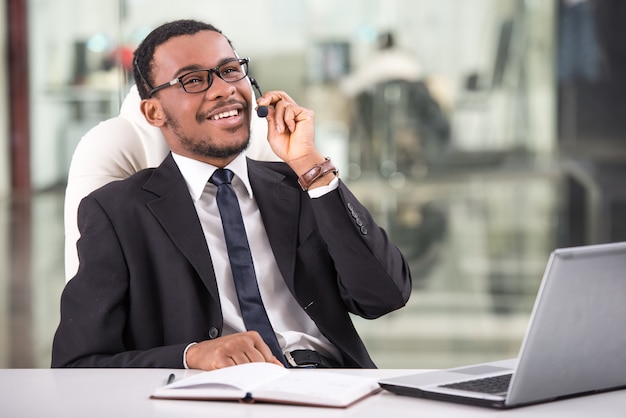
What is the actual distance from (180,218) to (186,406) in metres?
0.74

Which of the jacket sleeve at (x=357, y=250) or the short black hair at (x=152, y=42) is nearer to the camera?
the jacket sleeve at (x=357, y=250)

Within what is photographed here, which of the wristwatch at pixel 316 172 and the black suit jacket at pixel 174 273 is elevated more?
the wristwatch at pixel 316 172

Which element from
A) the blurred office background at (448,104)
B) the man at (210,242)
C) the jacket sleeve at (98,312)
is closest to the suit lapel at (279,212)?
the man at (210,242)

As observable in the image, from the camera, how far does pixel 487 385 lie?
1.48 m

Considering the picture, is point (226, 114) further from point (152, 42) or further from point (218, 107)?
point (152, 42)

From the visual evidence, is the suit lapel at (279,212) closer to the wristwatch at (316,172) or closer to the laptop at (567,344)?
the wristwatch at (316,172)

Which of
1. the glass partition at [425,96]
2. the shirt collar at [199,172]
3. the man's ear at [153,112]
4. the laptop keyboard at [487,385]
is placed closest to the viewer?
the laptop keyboard at [487,385]

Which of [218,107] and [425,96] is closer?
[218,107]

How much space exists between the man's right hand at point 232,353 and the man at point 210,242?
12cm

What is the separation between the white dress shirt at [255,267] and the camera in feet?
7.06

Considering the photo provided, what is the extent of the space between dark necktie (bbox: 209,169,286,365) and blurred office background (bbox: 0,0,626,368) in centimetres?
419

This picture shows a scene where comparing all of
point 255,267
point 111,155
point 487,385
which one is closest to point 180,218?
point 255,267

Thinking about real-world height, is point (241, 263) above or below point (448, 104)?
below

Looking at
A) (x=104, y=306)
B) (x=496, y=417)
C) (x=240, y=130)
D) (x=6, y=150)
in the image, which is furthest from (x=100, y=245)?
(x=6, y=150)
